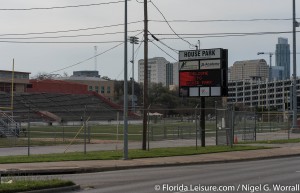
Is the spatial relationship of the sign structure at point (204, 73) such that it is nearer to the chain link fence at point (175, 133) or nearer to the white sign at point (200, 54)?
the white sign at point (200, 54)

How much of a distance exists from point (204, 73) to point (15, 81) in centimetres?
8922

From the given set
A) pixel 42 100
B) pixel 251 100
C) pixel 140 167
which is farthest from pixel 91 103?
pixel 140 167

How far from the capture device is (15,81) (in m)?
114

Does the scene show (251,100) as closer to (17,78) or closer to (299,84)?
(299,84)

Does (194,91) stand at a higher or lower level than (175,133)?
higher

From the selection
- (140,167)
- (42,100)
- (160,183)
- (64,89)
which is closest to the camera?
(160,183)

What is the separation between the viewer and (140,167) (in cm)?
2152

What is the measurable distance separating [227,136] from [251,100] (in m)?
103

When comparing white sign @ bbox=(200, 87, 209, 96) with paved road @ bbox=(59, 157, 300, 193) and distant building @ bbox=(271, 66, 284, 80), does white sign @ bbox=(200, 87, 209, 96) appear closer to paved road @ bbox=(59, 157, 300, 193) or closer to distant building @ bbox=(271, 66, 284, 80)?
paved road @ bbox=(59, 157, 300, 193)

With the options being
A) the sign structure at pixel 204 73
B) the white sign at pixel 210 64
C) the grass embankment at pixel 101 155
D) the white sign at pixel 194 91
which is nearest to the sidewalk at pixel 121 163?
the grass embankment at pixel 101 155

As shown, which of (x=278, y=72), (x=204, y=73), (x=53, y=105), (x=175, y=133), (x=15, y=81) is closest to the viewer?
(x=204, y=73)

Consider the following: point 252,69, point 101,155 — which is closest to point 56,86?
point 252,69

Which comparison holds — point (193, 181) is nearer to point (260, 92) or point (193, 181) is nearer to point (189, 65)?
point (189, 65)

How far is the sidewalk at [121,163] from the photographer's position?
19438 millimetres
